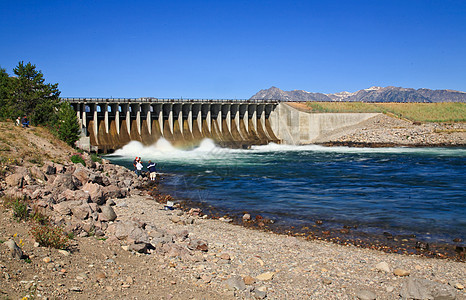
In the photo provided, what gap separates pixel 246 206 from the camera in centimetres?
2167

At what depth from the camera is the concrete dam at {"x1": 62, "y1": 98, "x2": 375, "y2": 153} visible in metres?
61.9

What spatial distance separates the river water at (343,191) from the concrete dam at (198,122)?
21230mm

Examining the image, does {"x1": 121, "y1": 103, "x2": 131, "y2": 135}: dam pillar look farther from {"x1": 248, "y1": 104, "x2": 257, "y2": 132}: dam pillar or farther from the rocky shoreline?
the rocky shoreline

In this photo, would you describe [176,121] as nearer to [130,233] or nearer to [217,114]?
Answer: [217,114]

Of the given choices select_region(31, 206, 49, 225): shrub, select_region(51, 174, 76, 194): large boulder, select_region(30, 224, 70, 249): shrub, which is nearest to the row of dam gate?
select_region(51, 174, 76, 194): large boulder

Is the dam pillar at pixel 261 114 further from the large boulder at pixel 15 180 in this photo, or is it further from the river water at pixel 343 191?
the large boulder at pixel 15 180

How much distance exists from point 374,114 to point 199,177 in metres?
54.5

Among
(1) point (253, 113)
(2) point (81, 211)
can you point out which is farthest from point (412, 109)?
(2) point (81, 211)

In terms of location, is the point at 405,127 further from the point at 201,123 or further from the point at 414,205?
the point at 414,205

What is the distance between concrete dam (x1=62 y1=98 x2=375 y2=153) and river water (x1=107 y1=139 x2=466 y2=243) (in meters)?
21.2

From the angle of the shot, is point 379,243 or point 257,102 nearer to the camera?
point 379,243

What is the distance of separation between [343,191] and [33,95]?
3967cm

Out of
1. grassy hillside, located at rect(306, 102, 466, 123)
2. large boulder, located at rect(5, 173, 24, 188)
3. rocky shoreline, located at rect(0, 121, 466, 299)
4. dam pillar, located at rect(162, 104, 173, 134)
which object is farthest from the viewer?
grassy hillside, located at rect(306, 102, 466, 123)

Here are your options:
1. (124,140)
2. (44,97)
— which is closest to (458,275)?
(44,97)
